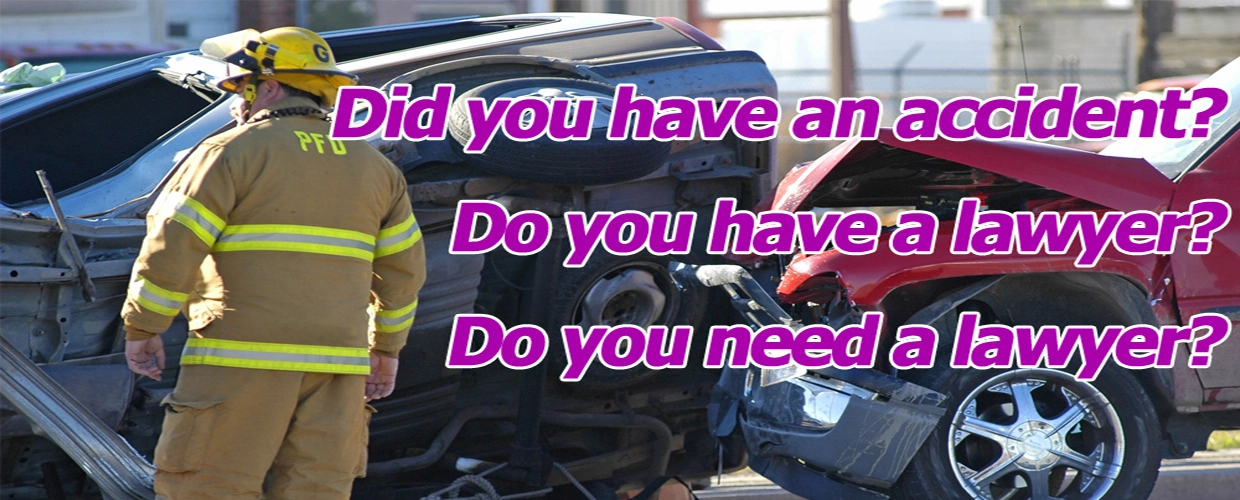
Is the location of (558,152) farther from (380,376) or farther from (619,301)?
(380,376)

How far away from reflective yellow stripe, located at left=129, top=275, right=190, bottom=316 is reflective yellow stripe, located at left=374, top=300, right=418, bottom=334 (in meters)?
0.61

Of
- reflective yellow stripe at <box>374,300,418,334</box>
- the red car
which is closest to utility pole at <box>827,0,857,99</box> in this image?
the red car

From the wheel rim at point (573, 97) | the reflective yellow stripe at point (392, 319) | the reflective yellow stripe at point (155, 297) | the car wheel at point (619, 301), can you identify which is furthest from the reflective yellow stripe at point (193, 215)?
the car wheel at point (619, 301)

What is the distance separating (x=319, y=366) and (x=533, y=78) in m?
1.49

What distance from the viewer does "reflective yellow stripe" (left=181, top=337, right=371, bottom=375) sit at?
333cm

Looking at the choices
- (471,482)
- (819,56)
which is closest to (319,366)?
(471,482)

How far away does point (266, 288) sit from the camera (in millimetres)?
3336

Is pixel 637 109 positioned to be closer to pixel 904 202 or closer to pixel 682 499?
pixel 904 202

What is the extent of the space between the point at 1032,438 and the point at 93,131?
3.58m

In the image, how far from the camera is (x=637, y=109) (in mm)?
4406

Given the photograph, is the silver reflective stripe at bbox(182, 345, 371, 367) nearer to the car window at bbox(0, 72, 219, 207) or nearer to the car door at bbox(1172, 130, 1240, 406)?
the car window at bbox(0, 72, 219, 207)

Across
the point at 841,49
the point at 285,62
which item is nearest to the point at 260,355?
the point at 285,62

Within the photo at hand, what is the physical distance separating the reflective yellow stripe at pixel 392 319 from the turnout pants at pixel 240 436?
0.94ft

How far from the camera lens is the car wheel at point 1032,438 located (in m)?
3.99
